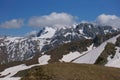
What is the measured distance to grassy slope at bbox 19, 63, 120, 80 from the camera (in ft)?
107

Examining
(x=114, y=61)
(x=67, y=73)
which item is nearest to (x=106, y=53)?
(x=114, y=61)

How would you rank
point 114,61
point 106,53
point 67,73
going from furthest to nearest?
point 106,53 < point 114,61 < point 67,73

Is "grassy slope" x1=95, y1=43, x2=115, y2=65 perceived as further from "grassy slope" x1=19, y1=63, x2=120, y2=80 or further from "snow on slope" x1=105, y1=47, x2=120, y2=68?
"grassy slope" x1=19, y1=63, x2=120, y2=80

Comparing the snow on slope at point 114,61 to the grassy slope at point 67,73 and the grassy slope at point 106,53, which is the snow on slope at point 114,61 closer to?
the grassy slope at point 106,53

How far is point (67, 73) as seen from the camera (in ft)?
111

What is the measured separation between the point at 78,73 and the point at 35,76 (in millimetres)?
4766

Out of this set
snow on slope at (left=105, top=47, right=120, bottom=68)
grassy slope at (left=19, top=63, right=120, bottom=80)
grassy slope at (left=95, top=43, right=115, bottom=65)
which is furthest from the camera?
grassy slope at (left=95, top=43, right=115, bottom=65)

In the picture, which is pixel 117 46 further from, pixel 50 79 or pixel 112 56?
pixel 50 79

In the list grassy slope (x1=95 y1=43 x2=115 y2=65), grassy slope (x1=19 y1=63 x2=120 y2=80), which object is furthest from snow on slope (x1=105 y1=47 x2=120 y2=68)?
grassy slope (x1=19 y1=63 x2=120 y2=80)

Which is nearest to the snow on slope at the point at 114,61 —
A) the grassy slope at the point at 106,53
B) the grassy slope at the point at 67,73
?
the grassy slope at the point at 106,53

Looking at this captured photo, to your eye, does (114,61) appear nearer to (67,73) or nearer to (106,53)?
(106,53)

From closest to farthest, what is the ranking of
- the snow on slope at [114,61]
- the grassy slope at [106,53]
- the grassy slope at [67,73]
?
the grassy slope at [67,73]
the snow on slope at [114,61]
the grassy slope at [106,53]

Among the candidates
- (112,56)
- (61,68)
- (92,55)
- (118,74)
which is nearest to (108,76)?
(118,74)

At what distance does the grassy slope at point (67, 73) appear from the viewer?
3269cm
